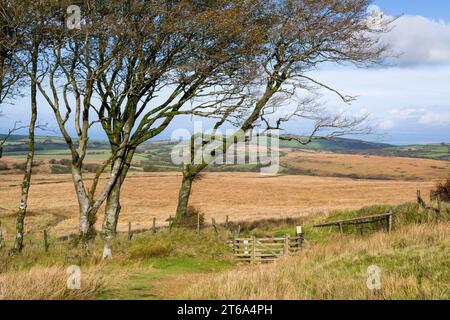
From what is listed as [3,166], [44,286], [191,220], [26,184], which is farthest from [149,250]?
[3,166]

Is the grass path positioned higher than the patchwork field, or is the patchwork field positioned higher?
the grass path

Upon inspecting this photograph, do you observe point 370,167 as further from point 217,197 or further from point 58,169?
point 58,169

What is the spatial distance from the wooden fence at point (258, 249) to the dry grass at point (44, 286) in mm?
11462

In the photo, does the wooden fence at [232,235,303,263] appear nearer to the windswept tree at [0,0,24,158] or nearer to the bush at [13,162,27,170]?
the windswept tree at [0,0,24,158]

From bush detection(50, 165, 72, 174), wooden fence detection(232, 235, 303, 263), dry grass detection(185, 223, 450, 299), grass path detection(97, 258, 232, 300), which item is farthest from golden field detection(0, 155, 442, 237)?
dry grass detection(185, 223, 450, 299)

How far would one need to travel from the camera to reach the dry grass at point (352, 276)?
10562mm

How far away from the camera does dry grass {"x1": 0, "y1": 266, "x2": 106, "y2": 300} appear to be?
1020 centimetres

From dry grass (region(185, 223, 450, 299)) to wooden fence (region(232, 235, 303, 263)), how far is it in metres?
5.91

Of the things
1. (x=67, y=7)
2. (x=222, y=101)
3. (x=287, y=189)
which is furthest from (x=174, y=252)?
(x=287, y=189)

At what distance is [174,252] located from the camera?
21406 mm

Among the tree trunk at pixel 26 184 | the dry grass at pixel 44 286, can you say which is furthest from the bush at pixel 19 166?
the dry grass at pixel 44 286

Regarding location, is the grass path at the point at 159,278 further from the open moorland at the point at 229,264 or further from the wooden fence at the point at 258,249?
the wooden fence at the point at 258,249
